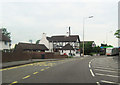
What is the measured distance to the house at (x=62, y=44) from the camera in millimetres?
73000

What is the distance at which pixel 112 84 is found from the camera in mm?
8812

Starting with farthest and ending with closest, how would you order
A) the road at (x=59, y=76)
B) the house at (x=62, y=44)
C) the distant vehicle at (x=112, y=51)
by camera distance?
1. the house at (x=62, y=44)
2. the distant vehicle at (x=112, y=51)
3. the road at (x=59, y=76)

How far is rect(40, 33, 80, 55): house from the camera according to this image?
7300cm

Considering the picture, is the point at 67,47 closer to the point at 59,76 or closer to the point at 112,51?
the point at 112,51

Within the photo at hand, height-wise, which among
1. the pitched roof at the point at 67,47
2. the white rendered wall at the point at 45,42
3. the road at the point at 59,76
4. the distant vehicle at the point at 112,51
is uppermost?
the white rendered wall at the point at 45,42

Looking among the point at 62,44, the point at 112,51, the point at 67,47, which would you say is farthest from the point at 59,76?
the point at 62,44

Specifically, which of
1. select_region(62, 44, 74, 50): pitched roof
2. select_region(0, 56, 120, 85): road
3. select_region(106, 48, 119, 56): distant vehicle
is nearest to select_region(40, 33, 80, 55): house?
select_region(62, 44, 74, 50): pitched roof

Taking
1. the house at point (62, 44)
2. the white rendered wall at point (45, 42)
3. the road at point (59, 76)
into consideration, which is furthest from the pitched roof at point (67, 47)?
the road at point (59, 76)

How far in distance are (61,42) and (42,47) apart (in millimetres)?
9863

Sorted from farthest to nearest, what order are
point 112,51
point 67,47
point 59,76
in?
point 67,47, point 112,51, point 59,76

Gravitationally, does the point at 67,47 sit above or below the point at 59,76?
above

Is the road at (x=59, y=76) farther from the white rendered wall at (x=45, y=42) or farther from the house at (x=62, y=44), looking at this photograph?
the white rendered wall at (x=45, y=42)

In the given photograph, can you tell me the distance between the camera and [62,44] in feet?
254

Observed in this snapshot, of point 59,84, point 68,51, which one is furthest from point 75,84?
point 68,51
